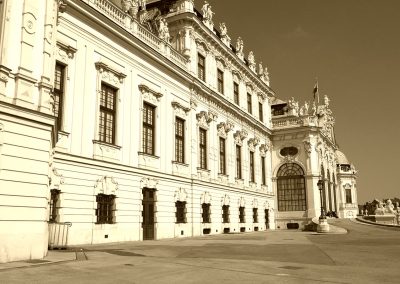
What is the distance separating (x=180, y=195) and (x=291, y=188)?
21868 millimetres

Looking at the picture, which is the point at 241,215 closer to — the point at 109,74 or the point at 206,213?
the point at 206,213

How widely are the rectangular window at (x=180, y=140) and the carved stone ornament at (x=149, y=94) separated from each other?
279 cm

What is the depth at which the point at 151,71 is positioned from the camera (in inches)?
991

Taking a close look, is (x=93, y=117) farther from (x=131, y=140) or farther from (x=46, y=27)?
(x=46, y=27)

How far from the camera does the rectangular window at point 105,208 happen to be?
782 inches

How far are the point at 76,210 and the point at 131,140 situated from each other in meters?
5.54

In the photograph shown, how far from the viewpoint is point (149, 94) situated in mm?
24625

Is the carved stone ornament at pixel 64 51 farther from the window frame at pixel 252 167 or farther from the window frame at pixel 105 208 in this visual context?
the window frame at pixel 252 167

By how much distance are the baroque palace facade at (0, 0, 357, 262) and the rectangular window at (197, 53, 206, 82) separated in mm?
116

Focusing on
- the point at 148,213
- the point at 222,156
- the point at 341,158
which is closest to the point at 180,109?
the point at 148,213

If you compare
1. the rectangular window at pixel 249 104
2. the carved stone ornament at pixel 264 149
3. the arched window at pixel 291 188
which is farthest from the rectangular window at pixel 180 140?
the arched window at pixel 291 188

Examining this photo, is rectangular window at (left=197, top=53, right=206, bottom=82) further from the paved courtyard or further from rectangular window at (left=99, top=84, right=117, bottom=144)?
the paved courtyard

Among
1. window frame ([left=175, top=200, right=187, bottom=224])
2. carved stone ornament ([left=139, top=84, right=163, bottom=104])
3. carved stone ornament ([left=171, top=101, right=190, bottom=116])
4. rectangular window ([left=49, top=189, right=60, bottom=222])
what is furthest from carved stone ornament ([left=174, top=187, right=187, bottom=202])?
rectangular window ([left=49, top=189, right=60, bottom=222])

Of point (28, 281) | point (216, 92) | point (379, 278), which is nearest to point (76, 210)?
point (28, 281)
